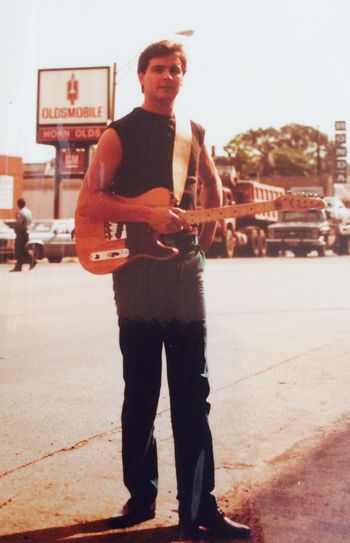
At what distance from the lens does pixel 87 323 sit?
33.7 feet

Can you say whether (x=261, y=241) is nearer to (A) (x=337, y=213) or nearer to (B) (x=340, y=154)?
(A) (x=337, y=213)

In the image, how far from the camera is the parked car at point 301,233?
31391mm

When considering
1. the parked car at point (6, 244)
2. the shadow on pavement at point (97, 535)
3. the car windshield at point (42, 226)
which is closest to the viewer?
the shadow on pavement at point (97, 535)

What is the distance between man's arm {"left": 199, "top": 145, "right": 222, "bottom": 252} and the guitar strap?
7.0 inches

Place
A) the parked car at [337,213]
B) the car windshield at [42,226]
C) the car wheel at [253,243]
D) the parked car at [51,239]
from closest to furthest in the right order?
the parked car at [51,239] < the car windshield at [42,226] < the car wheel at [253,243] < the parked car at [337,213]

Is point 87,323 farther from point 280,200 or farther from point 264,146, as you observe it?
point 264,146

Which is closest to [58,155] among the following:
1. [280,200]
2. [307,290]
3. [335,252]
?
[335,252]

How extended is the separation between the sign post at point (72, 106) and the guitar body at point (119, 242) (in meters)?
39.0

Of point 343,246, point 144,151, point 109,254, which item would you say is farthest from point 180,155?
point 343,246

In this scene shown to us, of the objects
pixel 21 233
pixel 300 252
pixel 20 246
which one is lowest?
pixel 300 252

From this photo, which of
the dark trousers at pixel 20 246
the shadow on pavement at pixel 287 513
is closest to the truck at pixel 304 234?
the dark trousers at pixel 20 246

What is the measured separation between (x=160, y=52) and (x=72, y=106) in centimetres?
4029

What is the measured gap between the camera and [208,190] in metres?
3.76

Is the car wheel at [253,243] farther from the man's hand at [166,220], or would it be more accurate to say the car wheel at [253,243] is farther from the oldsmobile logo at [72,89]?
the man's hand at [166,220]
